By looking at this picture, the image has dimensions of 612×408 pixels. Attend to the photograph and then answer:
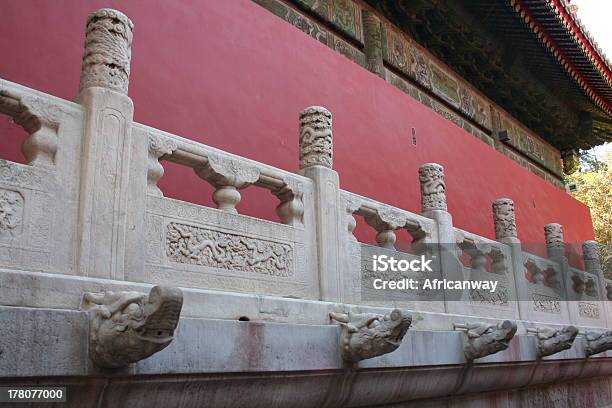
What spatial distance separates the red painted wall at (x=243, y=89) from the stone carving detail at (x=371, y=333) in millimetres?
1593

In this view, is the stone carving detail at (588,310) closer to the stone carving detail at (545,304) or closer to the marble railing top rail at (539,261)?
the stone carving detail at (545,304)

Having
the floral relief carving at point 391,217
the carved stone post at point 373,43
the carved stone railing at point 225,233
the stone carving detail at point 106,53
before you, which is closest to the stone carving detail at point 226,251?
the carved stone railing at point 225,233

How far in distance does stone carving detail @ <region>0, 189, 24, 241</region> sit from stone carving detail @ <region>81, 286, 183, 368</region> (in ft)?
1.57

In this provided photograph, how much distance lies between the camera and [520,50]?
9.95 metres

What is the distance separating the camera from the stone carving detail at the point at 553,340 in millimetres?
5340

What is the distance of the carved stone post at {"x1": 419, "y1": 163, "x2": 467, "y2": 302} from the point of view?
183 inches

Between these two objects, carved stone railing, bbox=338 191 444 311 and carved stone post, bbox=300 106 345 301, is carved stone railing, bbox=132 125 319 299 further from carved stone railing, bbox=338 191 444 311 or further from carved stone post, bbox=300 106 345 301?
carved stone railing, bbox=338 191 444 311

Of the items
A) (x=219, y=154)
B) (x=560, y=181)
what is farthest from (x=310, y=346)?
(x=560, y=181)

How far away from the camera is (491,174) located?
8.74 metres

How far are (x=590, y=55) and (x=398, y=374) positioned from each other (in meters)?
7.58

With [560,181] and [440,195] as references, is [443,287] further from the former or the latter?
[560,181]

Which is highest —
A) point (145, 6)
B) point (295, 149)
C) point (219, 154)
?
point (145, 6)

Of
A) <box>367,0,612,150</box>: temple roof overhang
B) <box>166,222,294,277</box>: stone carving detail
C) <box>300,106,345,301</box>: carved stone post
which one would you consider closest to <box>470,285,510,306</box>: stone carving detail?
<box>300,106,345,301</box>: carved stone post

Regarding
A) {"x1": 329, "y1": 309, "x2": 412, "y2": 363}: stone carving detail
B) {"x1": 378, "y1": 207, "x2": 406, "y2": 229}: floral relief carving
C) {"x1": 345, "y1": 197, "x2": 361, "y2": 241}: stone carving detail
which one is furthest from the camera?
{"x1": 378, "y1": 207, "x2": 406, "y2": 229}: floral relief carving
